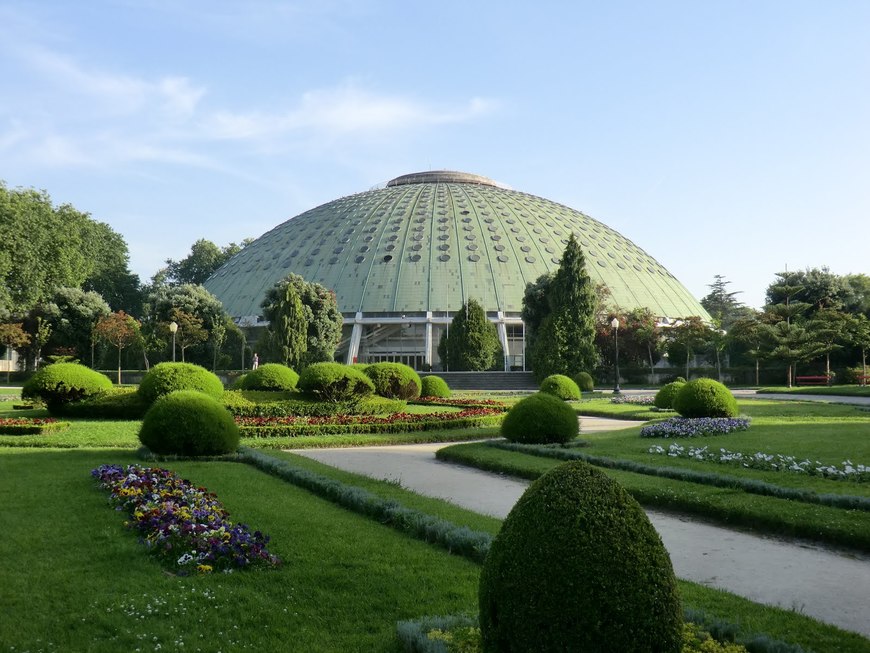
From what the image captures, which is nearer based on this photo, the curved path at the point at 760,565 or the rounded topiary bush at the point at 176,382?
the curved path at the point at 760,565

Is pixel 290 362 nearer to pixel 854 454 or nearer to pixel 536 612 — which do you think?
pixel 854 454

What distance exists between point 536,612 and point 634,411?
22.1 metres

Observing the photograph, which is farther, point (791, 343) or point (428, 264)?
point (428, 264)

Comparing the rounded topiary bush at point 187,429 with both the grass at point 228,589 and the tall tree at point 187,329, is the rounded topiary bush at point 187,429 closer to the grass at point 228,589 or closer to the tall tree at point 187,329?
the grass at point 228,589

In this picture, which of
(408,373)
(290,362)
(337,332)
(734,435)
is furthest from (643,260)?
(734,435)

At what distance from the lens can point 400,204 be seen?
246ft

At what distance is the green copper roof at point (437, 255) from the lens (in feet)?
206

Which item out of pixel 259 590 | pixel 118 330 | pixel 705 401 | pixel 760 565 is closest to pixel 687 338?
pixel 705 401

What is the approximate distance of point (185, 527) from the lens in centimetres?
664

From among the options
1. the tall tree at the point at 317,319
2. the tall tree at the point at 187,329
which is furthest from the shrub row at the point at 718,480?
the tall tree at the point at 187,329

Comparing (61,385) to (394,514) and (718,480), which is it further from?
(718,480)

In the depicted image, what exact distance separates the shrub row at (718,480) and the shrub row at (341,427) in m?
5.34

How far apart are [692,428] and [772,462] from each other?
4797 mm

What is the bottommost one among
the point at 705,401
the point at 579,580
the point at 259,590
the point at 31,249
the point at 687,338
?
the point at 259,590
